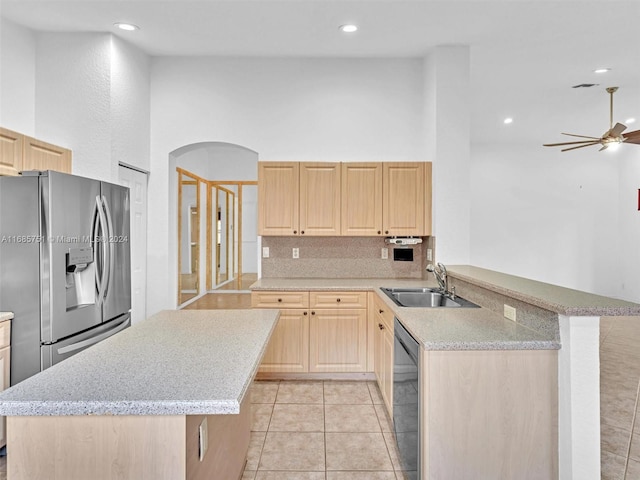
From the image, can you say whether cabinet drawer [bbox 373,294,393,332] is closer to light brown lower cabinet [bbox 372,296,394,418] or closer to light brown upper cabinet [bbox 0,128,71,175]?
light brown lower cabinet [bbox 372,296,394,418]

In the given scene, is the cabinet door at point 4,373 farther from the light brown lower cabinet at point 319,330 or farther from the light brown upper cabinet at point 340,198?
the light brown upper cabinet at point 340,198

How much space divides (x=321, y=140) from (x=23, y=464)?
3.49 m

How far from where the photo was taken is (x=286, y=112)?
4055 mm

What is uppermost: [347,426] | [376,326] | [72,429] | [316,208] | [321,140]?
[321,140]

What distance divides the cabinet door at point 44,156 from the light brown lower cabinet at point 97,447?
2389mm

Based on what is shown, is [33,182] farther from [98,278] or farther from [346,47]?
[346,47]

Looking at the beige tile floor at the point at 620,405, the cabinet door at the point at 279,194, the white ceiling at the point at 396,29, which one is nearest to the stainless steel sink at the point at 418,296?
the cabinet door at the point at 279,194

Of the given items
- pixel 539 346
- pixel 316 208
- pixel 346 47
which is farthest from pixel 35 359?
pixel 346 47

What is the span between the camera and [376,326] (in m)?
3.39

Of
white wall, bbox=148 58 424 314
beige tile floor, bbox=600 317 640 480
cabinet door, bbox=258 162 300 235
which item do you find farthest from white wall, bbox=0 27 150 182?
beige tile floor, bbox=600 317 640 480

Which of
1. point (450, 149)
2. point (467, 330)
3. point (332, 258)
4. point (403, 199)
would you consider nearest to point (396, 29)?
point (450, 149)

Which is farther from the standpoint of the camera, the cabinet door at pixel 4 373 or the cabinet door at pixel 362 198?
the cabinet door at pixel 362 198

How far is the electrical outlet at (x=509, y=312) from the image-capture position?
2.18 meters

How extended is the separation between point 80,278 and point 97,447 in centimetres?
184
